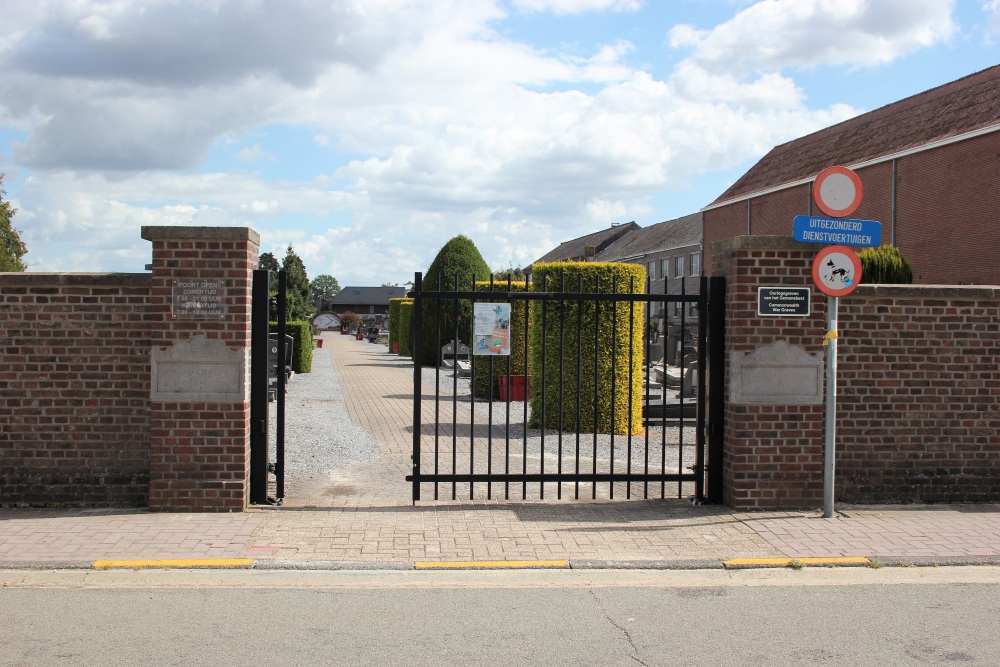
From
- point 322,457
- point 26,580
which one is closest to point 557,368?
point 322,457

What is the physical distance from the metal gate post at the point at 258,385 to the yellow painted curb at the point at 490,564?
6.79 ft

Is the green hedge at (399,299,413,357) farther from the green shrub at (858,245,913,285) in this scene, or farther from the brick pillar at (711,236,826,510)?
the brick pillar at (711,236,826,510)

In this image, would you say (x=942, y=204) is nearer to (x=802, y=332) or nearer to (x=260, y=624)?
(x=802, y=332)

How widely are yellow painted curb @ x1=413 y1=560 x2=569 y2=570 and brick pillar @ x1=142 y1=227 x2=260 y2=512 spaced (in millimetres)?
2053

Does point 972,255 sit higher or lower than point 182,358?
higher

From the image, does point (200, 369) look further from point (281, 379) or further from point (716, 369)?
point (716, 369)

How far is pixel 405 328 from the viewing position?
31.5m

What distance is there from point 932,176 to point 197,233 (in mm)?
26491

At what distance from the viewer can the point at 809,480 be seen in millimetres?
7230

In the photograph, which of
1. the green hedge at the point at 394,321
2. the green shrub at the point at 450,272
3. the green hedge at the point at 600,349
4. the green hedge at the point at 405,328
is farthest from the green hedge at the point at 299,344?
the green hedge at the point at 600,349

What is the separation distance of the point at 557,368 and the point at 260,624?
7.84 m

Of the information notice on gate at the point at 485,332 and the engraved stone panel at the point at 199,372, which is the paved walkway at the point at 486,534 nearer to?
the engraved stone panel at the point at 199,372

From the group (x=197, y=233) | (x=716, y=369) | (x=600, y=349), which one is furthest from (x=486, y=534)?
(x=600, y=349)

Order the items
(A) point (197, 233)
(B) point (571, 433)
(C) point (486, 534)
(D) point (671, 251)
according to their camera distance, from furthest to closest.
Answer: (D) point (671, 251), (B) point (571, 433), (A) point (197, 233), (C) point (486, 534)
